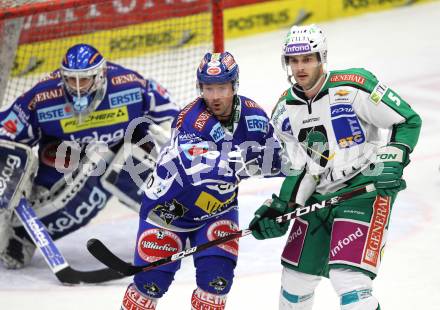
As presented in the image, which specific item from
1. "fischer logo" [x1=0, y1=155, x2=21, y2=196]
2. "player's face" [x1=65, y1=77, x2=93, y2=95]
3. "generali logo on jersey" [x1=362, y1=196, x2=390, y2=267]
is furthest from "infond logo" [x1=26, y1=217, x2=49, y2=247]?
"generali logo on jersey" [x1=362, y1=196, x2=390, y2=267]

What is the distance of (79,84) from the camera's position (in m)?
5.57

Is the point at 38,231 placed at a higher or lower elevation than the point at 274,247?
higher

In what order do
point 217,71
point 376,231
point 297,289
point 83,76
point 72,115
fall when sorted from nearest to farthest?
point 376,231 → point 217,71 → point 297,289 → point 83,76 → point 72,115

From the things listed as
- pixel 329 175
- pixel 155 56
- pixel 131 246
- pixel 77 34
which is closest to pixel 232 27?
pixel 155 56

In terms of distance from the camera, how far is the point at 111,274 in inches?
218

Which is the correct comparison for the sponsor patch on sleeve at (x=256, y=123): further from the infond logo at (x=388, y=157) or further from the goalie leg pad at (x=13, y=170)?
the goalie leg pad at (x=13, y=170)

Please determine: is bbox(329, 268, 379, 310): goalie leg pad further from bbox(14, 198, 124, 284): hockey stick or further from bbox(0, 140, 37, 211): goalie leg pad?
bbox(0, 140, 37, 211): goalie leg pad

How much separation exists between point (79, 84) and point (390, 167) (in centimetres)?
214

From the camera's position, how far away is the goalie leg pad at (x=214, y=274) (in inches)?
170

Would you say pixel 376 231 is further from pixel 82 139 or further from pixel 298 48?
pixel 82 139

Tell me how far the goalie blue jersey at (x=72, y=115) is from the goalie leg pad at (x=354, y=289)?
2.10 metres

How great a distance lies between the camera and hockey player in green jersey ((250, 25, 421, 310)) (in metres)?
4.11

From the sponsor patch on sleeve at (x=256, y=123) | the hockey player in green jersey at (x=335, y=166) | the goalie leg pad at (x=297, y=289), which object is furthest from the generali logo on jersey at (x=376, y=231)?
the sponsor patch on sleeve at (x=256, y=123)

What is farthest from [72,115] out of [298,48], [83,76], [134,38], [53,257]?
[134,38]
